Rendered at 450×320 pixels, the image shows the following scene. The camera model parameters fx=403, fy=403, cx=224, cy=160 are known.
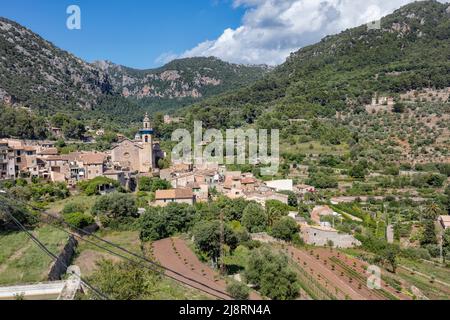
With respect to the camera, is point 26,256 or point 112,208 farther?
point 112,208

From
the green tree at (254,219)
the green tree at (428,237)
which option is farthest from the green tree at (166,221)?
the green tree at (428,237)

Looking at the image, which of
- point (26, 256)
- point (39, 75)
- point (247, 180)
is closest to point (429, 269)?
point (247, 180)

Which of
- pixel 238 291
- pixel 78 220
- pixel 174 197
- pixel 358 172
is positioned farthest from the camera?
pixel 358 172

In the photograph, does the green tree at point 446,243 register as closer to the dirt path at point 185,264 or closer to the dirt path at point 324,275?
the dirt path at point 324,275

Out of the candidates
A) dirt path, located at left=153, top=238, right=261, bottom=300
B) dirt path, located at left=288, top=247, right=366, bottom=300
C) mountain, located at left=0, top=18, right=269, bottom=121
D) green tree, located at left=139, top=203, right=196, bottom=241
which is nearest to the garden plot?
dirt path, located at left=288, top=247, right=366, bottom=300

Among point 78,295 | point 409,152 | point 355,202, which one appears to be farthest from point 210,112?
point 78,295

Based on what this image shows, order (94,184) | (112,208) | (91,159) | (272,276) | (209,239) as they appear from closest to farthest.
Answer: (272,276) → (209,239) → (112,208) → (94,184) → (91,159)

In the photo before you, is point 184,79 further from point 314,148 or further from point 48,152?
point 48,152

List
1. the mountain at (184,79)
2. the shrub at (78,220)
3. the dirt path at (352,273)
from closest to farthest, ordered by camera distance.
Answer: the dirt path at (352,273), the shrub at (78,220), the mountain at (184,79)
